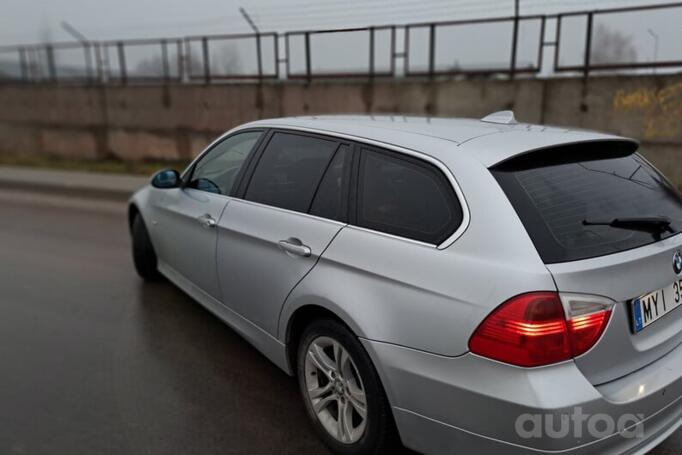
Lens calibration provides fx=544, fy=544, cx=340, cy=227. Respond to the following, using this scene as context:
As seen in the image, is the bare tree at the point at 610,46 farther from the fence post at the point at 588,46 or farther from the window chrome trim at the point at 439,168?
the window chrome trim at the point at 439,168

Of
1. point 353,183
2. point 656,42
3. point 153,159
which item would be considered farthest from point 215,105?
point 353,183

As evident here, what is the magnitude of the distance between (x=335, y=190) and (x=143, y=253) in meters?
2.94

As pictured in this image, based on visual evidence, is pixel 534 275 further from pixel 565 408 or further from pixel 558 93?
pixel 558 93

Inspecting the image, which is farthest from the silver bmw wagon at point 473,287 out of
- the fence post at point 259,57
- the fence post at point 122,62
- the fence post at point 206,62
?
the fence post at point 122,62

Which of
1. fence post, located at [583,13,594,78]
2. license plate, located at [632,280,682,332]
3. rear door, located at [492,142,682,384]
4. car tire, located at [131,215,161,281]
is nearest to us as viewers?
rear door, located at [492,142,682,384]

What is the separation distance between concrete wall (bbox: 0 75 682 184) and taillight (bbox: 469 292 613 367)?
25.5 feet

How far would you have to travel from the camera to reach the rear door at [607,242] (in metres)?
2.05

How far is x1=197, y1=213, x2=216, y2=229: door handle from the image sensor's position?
3.61 meters

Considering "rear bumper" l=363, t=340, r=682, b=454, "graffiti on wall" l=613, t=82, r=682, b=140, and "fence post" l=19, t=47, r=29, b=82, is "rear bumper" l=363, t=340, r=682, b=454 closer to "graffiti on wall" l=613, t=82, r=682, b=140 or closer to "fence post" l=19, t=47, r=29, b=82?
"graffiti on wall" l=613, t=82, r=682, b=140

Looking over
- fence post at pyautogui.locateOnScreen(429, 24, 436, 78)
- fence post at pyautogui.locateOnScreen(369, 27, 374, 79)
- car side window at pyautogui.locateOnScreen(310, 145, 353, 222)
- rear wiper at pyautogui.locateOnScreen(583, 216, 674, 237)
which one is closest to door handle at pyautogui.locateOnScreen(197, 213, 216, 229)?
car side window at pyautogui.locateOnScreen(310, 145, 353, 222)

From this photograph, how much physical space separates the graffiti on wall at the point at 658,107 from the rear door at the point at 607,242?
677 centimetres

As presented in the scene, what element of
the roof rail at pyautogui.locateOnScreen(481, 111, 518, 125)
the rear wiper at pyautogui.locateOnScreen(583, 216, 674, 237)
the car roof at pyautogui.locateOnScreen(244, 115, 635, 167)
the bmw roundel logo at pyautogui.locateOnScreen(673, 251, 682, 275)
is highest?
the roof rail at pyautogui.locateOnScreen(481, 111, 518, 125)

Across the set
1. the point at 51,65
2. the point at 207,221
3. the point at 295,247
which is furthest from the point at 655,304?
the point at 51,65

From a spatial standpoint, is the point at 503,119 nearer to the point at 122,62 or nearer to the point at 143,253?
the point at 143,253
